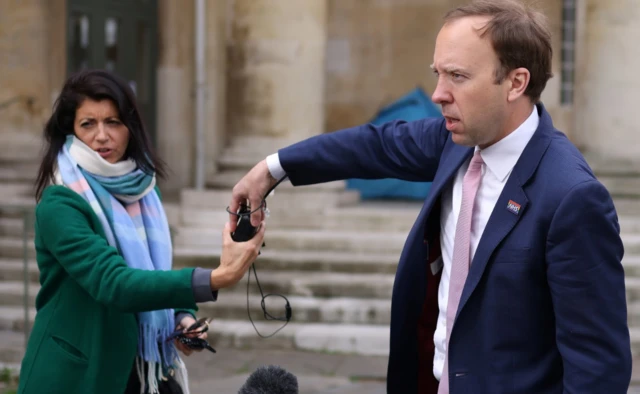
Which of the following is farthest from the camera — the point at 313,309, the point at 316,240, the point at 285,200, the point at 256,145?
the point at 256,145

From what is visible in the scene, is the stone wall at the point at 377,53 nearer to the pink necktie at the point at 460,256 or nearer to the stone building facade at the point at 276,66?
the stone building facade at the point at 276,66

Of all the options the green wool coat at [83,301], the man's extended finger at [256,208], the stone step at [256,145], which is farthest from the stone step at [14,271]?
the man's extended finger at [256,208]

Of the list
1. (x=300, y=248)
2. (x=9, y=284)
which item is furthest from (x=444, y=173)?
(x=9, y=284)

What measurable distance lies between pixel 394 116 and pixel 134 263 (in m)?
7.87

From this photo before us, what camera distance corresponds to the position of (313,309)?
7.10m

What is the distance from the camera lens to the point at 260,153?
341 inches

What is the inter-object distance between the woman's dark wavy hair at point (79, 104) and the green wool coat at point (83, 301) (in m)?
0.17

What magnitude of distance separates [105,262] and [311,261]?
16.3ft

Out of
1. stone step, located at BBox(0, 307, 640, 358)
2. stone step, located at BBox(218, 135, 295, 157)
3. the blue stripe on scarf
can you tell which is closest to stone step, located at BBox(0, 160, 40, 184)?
stone step, located at BBox(218, 135, 295, 157)

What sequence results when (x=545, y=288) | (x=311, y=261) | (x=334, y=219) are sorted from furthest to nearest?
(x=334, y=219), (x=311, y=261), (x=545, y=288)

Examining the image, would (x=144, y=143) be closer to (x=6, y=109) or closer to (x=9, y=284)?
(x=9, y=284)

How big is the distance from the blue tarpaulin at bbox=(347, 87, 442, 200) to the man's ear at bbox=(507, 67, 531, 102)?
26.0ft

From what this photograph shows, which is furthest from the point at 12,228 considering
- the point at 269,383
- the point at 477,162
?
the point at 477,162

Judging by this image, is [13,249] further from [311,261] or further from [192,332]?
[192,332]
